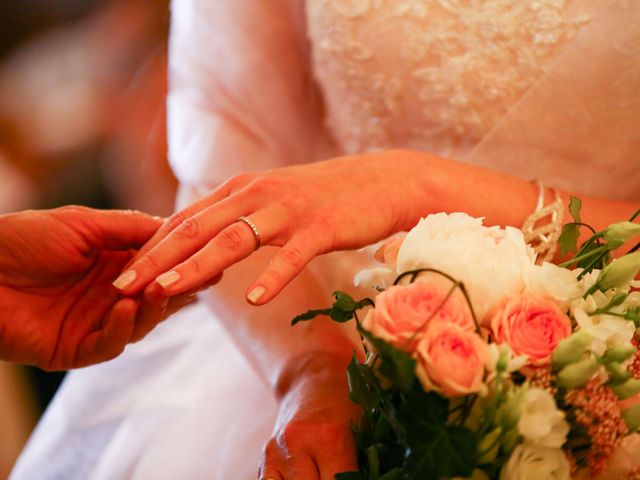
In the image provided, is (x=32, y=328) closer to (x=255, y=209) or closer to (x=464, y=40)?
(x=255, y=209)

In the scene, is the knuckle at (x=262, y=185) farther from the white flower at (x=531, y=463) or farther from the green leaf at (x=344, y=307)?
the white flower at (x=531, y=463)

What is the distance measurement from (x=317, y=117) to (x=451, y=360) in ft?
2.72

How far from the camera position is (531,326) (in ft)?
1.73

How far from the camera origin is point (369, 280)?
637 millimetres

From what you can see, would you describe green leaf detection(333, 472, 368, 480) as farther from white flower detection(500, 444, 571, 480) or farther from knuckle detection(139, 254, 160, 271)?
knuckle detection(139, 254, 160, 271)

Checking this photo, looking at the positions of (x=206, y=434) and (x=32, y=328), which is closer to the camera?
(x=32, y=328)

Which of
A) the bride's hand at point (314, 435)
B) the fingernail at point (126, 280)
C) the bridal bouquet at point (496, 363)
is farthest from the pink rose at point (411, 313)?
the fingernail at point (126, 280)

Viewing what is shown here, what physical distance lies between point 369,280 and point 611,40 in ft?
1.79

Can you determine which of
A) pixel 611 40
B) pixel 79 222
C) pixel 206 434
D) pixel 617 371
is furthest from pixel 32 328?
pixel 611 40

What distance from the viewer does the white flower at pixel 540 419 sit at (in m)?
0.50

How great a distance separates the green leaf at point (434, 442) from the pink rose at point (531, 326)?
70mm

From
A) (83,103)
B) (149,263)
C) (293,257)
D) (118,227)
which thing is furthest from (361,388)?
(83,103)

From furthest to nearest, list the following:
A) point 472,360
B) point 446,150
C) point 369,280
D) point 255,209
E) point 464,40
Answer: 1. point 446,150
2. point 464,40
3. point 255,209
4. point 369,280
5. point 472,360

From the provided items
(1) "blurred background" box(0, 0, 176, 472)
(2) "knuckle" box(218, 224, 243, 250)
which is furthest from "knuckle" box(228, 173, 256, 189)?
(1) "blurred background" box(0, 0, 176, 472)
